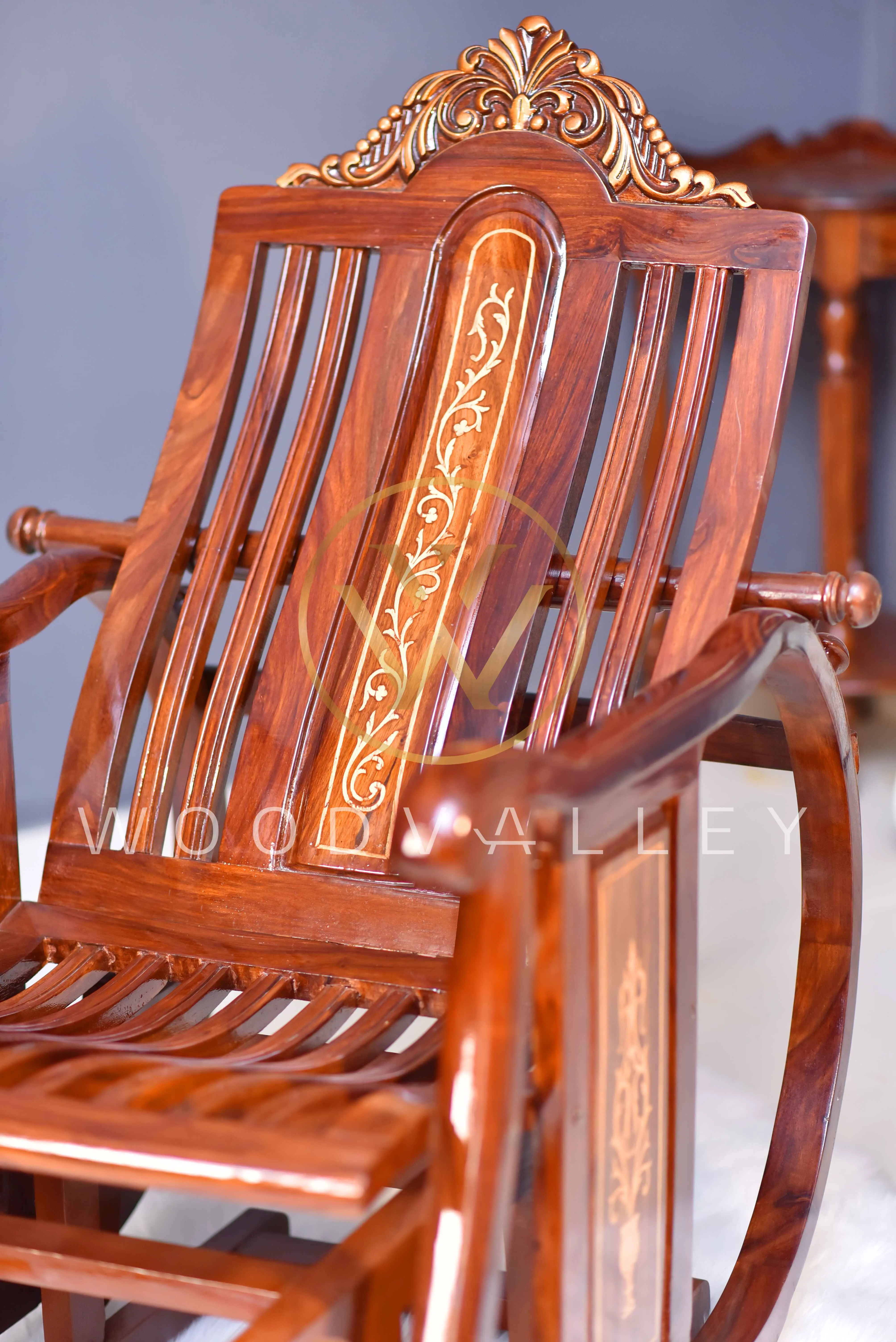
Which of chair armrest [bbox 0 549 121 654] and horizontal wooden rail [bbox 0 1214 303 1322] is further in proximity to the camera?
chair armrest [bbox 0 549 121 654]

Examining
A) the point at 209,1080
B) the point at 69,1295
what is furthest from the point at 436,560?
the point at 69,1295

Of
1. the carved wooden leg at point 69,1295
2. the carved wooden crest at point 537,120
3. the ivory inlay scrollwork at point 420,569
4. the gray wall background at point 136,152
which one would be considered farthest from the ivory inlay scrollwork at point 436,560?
the gray wall background at point 136,152

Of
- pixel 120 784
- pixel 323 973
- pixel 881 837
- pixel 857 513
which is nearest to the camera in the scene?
pixel 323 973

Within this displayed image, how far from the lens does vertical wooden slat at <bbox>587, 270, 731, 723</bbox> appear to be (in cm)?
120

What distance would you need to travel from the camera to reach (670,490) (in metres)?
1.24

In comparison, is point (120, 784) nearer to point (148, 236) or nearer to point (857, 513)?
point (148, 236)

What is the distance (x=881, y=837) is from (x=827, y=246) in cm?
107

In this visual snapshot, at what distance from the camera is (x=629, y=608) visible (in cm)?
122

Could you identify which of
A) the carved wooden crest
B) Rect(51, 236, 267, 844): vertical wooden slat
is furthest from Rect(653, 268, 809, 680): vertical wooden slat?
Rect(51, 236, 267, 844): vertical wooden slat

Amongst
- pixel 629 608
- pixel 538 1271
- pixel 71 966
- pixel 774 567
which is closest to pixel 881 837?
pixel 774 567

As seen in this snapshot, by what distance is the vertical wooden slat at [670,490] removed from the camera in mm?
1198

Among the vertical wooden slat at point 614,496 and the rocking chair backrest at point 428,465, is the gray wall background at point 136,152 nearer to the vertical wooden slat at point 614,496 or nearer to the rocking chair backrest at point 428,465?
the rocking chair backrest at point 428,465

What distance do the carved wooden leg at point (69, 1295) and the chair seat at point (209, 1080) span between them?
188 millimetres

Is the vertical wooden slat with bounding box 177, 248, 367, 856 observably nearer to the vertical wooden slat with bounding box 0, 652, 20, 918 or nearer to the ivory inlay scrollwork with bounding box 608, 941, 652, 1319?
the vertical wooden slat with bounding box 0, 652, 20, 918
